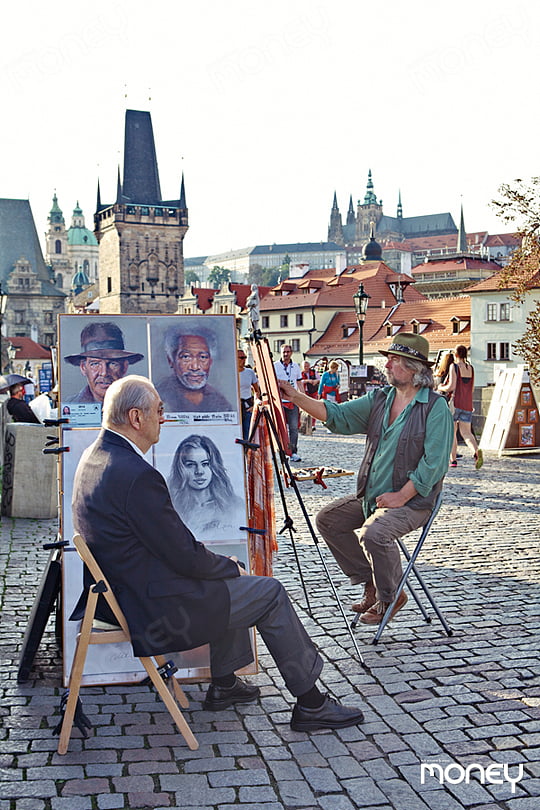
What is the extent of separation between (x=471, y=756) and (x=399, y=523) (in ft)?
6.17

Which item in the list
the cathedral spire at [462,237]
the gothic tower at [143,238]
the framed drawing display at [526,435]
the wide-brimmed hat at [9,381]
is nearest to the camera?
the wide-brimmed hat at [9,381]

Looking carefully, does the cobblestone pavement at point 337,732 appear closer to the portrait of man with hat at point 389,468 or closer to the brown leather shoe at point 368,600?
the brown leather shoe at point 368,600

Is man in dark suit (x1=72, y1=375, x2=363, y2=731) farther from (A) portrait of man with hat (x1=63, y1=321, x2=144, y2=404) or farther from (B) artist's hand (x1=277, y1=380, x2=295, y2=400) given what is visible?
(B) artist's hand (x1=277, y1=380, x2=295, y2=400)

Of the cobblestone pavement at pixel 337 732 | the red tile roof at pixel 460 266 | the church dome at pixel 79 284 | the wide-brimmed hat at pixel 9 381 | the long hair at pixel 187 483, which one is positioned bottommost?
the cobblestone pavement at pixel 337 732

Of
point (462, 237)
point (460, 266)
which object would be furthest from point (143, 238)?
point (462, 237)

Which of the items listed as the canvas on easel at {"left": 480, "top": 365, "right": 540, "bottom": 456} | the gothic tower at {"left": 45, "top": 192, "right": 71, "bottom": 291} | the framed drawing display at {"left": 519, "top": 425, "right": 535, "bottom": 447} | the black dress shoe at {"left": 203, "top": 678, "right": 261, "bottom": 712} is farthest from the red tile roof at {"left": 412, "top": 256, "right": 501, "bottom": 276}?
the gothic tower at {"left": 45, "top": 192, "right": 71, "bottom": 291}

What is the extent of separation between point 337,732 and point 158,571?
1.13 metres

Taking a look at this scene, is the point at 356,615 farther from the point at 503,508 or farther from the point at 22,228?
the point at 22,228

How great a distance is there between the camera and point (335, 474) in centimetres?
673

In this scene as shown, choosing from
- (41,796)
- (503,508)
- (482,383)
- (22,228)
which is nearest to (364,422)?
(41,796)

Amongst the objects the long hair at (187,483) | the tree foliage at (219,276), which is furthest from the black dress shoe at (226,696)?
the tree foliage at (219,276)

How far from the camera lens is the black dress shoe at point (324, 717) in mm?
4516

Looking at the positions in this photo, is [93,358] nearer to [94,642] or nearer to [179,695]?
[94,642]

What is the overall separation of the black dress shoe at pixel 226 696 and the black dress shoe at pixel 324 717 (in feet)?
1.37
